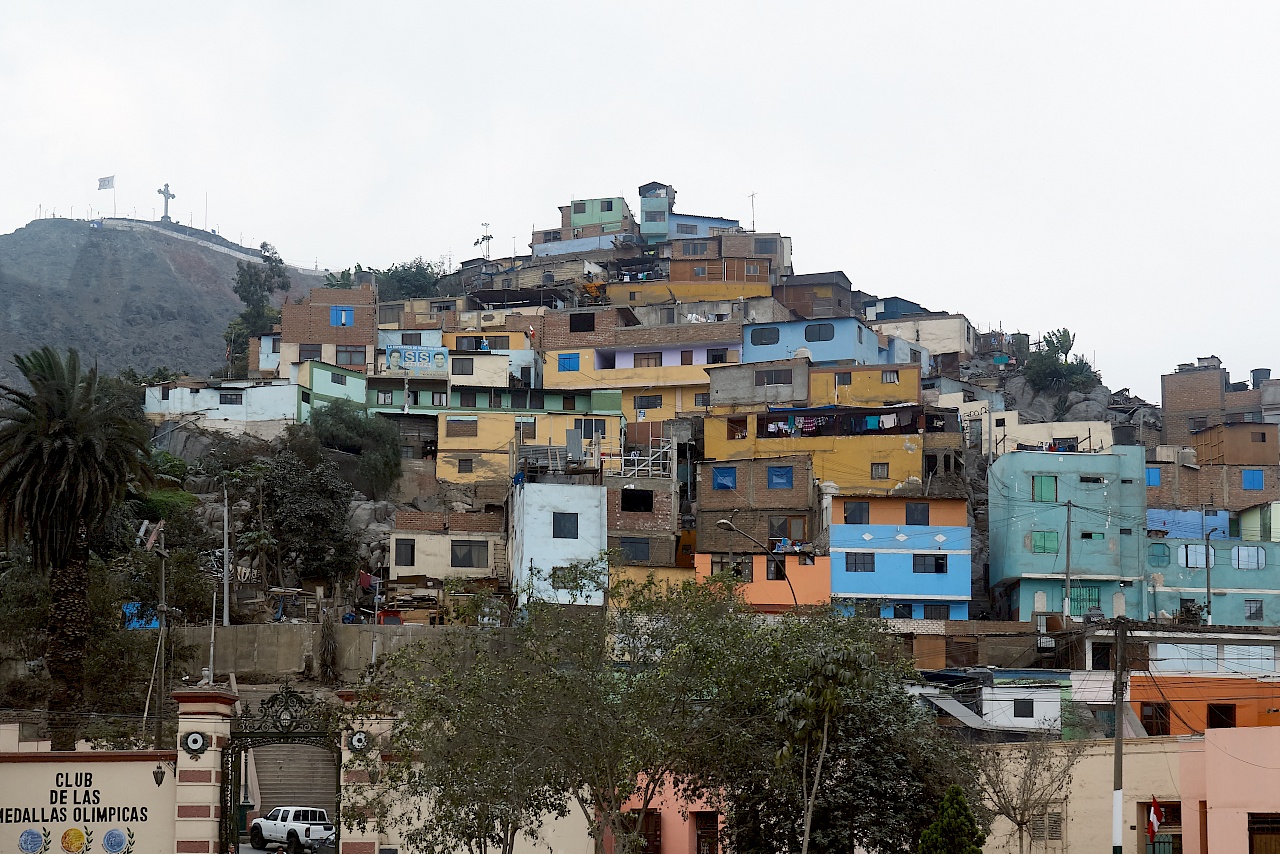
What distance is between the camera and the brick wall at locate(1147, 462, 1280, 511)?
7538 cm

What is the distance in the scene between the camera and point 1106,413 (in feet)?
317

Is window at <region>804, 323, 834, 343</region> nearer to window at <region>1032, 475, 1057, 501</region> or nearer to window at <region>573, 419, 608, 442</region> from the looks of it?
window at <region>573, 419, 608, 442</region>

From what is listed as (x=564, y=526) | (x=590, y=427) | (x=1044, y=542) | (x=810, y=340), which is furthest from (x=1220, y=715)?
(x=590, y=427)

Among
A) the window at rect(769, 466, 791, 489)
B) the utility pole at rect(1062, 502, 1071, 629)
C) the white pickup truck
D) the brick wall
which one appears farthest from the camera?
the brick wall

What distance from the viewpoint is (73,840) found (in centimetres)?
2830

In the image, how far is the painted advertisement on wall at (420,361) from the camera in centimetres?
8731

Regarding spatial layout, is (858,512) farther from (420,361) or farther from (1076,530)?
(420,361)

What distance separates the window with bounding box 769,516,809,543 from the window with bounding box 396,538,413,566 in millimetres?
17391

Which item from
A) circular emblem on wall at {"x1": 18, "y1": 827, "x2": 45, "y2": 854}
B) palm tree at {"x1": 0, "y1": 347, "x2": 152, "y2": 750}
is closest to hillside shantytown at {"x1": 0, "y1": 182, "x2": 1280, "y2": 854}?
circular emblem on wall at {"x1": 18, "y1": 827, "x2": 45, "y2": 854}

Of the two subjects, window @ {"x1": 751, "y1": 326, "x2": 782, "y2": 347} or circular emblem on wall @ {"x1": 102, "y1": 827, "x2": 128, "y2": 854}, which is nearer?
circular emblem on wall @ {"x1": 102, "y1": 827, "x2": 128, "y2": 854}

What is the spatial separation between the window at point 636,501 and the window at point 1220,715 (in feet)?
83.9

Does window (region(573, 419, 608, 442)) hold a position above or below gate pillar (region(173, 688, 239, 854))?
above

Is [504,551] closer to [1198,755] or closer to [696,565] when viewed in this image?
[696,565]

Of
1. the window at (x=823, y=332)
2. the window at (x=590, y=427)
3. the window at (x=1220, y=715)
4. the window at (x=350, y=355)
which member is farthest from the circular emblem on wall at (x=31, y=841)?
the window at (x=823, y=332)
